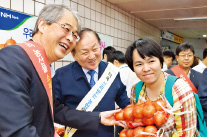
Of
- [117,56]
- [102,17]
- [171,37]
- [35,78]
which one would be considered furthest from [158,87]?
[171,37]

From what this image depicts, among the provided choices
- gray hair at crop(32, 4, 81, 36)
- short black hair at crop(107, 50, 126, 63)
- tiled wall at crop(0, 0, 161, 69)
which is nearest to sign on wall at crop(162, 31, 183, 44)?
tiled wall at crop(0, 0, 161, 69)

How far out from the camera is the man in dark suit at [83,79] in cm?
148

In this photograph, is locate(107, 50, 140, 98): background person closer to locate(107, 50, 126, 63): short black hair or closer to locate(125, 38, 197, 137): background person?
locate(107, 50, 126, 63): short black hair

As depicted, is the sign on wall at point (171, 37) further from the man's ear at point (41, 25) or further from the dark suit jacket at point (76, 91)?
Result: the man's ear at point (41, 25)

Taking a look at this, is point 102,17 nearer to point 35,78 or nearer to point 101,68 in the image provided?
point 101,68

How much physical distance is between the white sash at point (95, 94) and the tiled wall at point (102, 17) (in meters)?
1.30

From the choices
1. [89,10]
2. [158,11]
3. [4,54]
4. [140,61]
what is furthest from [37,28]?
[158,11]

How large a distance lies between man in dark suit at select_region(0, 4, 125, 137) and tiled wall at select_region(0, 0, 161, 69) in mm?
1420

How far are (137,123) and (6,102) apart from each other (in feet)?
2.21

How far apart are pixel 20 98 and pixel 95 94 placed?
84 centimetres

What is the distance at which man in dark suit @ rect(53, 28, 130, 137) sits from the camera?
A: 1.48 meters

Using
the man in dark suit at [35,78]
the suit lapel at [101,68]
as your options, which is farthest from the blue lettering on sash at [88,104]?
the suit lapel at [101,68]

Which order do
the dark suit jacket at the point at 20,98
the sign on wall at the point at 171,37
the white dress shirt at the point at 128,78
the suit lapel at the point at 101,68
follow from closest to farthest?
the dark suit jacket at the point at 20,98
the suit lapel at the point at 101,68
the white dress shirt at the point at 128,78
the sign on wall at the point at 171,37

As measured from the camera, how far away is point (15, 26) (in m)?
2.31
